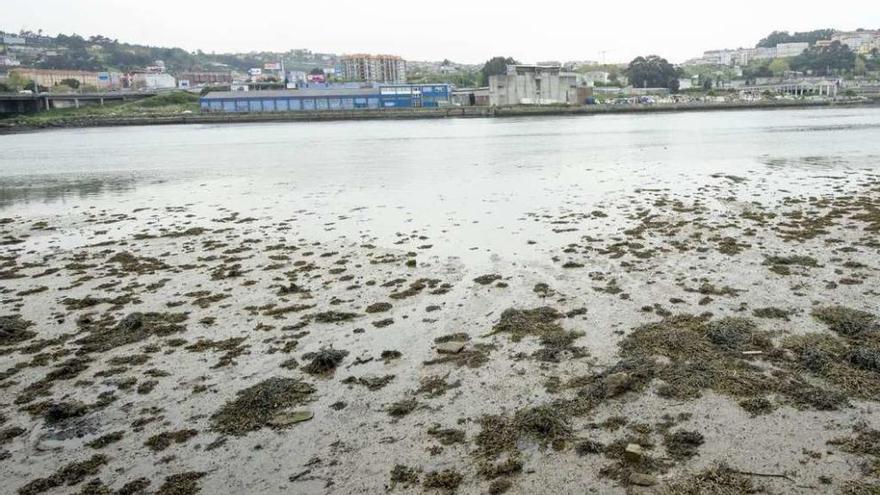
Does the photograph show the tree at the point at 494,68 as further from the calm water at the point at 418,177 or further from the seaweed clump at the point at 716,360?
the seaweed clump at the point at 716,360

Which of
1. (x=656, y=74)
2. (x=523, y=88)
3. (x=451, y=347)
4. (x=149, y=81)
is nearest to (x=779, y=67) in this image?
(x=656, y=74)

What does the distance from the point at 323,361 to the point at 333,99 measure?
108 meters

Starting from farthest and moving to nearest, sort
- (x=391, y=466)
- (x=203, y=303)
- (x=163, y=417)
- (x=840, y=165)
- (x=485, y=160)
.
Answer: (x=485, y=160), (x=840, y=165), (x=203, y=303), (x=163, y=417), (x=391, y=466)

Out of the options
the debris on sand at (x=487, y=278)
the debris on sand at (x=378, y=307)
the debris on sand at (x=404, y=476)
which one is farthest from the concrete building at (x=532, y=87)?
the debris on sand at (x=404, y=476)

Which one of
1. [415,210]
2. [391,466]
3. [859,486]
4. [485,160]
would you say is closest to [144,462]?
[391,466]

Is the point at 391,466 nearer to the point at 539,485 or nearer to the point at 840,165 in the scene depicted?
the point at 539,485

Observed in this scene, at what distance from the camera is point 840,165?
23312 mm

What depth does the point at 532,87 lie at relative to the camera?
108 meters

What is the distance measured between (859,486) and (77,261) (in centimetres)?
1287

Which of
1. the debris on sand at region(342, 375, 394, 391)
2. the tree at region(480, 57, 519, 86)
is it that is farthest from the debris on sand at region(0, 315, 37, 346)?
the tree at region(480, 57, 519, 86)

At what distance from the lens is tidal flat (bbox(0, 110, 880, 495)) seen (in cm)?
471

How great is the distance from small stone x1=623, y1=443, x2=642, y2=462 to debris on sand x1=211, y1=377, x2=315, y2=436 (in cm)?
307

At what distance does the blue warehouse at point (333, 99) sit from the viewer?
10794cm

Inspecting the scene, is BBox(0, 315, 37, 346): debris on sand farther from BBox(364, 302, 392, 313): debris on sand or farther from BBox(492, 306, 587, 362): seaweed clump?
BBox(492, 306, 587, 362): seaweed clump
